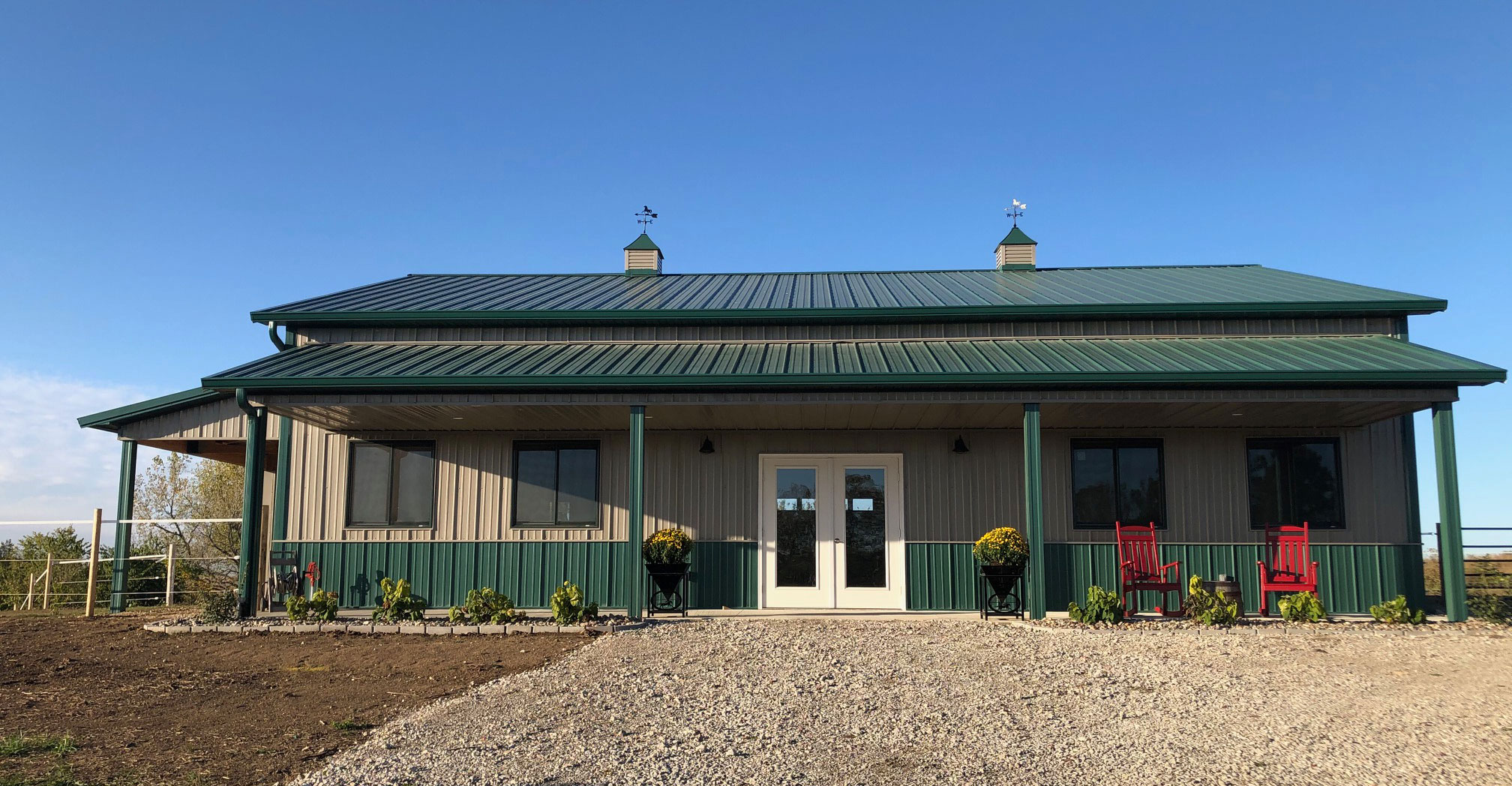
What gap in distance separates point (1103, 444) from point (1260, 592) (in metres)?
2.59

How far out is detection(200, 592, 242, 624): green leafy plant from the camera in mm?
11352

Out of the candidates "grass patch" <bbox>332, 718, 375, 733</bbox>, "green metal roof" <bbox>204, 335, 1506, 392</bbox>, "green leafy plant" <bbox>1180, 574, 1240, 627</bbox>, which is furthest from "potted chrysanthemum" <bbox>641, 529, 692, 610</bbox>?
"green leafy plant" <bbox>1180, 574, 1240, 627</bbox>

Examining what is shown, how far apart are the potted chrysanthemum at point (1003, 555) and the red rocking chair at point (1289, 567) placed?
8.80 ft

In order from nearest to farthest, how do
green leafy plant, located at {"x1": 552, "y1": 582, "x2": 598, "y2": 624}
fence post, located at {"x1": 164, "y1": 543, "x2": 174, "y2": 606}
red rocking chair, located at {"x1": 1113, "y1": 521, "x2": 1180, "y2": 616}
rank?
green leafy plant, located at {"x1": 552, "y1": 582, "x2": 598, "y2": 624} → red rocking chair, located at {"x1": 1113, "y1": 521, "x2": 1180, "y2": 616} → fence post, located at {"x1": 164, "y1": 543, "x2": 174, "y2": 606}

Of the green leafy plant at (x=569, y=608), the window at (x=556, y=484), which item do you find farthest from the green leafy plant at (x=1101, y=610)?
the window at (x=556, y=484)

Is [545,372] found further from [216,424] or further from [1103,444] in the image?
→ [1103,444]

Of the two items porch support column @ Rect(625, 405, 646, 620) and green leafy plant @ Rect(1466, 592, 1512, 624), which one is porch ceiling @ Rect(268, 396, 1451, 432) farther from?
green leafy plant @ Rect(1466, 592, 1512, 624)

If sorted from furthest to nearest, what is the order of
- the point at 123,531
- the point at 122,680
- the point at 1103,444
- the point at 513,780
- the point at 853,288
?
the point at 853,288 → the point at 123,531 → the point at 1103,444 → the point at 122,680 → the point at 513,780

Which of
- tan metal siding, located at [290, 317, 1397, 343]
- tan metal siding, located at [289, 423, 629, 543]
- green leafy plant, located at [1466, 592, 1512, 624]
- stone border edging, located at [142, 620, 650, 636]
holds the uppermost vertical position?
tan metal siding, located at [290, 317, 1397, 343]

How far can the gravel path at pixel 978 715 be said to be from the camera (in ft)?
18.1

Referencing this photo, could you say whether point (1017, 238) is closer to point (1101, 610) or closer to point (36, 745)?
point (1101, 610)

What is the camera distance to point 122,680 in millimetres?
8461

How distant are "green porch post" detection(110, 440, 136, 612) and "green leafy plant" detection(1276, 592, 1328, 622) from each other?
14.6 m

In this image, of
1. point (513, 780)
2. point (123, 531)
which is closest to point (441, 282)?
point (123, 531)
